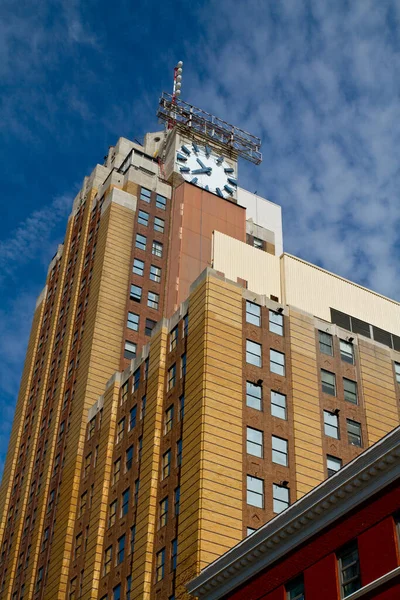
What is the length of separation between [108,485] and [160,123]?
63.7m

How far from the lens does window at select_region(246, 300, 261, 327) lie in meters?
70.1

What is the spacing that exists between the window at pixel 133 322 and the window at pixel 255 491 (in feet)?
108

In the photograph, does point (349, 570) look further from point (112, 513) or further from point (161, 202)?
point (161, 202)

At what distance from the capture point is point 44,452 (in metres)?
90.2

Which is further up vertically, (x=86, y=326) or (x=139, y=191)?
(x=139, y=191)

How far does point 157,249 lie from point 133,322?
11.5m

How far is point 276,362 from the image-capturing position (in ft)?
228

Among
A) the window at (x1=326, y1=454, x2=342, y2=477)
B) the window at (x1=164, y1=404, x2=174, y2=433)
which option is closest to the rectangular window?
the window at (x1=164, y1=404, x2=174, y2=433)

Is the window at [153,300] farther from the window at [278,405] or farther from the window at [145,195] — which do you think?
the window at [278,405]

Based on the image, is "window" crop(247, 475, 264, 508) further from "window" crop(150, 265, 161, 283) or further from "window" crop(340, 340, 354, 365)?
"window" crop(150, 265, 161, 283)

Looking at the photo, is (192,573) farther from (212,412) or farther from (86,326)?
(86,326)

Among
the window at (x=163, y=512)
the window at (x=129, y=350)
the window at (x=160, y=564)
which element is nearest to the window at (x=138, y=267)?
the window at (x=129, y=350)

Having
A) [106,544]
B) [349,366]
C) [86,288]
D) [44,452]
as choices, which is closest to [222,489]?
[106,544]

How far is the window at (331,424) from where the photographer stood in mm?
68250
